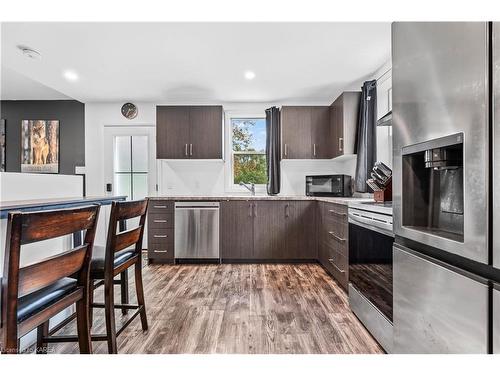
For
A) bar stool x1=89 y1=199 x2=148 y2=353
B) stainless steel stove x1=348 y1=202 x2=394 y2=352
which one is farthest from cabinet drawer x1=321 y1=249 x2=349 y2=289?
bar stool x1=89 y1=199 x2=148 y2=353

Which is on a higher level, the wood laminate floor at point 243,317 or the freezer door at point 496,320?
the freezer door at point 496,320

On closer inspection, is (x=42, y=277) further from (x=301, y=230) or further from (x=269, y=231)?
(x=301, y=230)

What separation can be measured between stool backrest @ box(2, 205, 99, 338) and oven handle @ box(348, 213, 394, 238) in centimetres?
147

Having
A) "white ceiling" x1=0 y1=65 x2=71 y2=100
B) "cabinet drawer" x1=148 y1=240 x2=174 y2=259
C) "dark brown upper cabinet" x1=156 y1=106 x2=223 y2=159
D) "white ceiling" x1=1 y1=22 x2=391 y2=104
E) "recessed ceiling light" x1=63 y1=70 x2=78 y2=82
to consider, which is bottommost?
"cabinet drawer" x1=148 y1=240 x2=174 y2=259

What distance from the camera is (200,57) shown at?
290cm

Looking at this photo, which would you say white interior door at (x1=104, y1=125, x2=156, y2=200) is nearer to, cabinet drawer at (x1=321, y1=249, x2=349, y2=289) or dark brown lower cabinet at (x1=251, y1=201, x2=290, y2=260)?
dark brown lower cabinet at (x1=251, y1=201, x2=290, y2=260)

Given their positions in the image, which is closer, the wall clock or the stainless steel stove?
the stainless steel stove

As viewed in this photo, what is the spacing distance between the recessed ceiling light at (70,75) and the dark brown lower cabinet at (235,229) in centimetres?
234

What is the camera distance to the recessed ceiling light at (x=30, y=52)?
2.75 m

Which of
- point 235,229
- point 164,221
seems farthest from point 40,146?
point 235,229

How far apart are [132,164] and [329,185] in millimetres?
3088

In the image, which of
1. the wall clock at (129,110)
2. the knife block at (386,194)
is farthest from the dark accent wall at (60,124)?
the knife block at (386,194)

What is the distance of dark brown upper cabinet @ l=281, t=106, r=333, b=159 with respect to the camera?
13.5 feet

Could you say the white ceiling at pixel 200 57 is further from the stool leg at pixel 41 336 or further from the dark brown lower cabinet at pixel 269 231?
the stool leg at pixel 41 336
